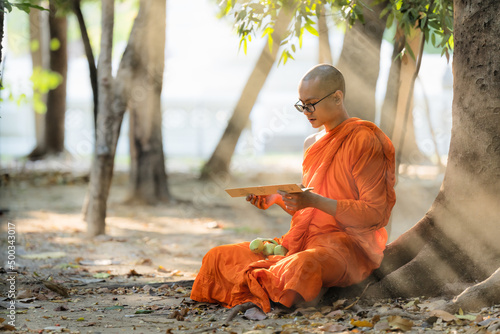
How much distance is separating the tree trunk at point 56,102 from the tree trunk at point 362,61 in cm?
1120

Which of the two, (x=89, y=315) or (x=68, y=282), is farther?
(x=68, y=282)

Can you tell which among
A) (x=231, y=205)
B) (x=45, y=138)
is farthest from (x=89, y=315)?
(x=45, y=138)

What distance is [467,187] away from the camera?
3.70m

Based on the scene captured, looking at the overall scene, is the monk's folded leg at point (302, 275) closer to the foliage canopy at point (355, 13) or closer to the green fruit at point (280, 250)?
the green fruit at point (280, 250)

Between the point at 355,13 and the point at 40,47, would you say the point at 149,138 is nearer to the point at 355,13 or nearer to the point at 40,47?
the point at 355,13

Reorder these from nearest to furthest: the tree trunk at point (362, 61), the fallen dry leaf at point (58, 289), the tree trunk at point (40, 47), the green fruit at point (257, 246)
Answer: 1. the green fruit at point (257, 246)
2. the fallen dry leaf at point (58, 289)
3. the tree trunk at point (362, 61)
4. the tree trunk at point (40, 47)

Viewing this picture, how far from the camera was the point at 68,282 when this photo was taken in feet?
15.6

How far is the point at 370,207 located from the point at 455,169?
697 mm

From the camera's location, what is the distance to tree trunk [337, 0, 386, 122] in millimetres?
4797

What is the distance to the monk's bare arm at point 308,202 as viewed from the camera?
3367 mm

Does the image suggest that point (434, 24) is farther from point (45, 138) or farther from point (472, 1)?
point (45, 138)

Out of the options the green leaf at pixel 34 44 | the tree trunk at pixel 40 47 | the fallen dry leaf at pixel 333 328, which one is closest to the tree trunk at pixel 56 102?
the tree trunk at pixel 40 47

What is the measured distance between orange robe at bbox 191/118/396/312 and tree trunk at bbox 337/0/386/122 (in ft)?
4.17

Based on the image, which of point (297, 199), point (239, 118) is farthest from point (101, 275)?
point (239, 118)
